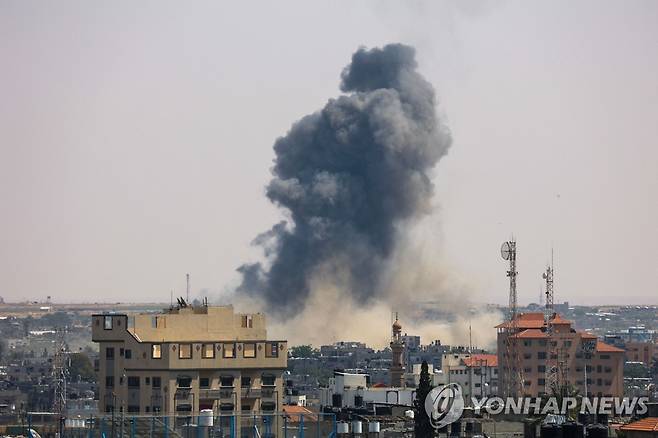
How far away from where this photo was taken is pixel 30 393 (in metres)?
171

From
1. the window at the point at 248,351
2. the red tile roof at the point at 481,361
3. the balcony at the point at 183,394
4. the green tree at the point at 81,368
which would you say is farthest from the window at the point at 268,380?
the green tree at the point at 81,368

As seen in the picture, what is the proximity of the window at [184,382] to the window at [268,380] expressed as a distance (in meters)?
3.37

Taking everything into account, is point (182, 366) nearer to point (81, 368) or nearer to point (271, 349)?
point (271, 349)

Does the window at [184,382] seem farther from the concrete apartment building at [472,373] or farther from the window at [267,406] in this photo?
the concrete apartment building at [472,373]

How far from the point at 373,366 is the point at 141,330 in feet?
375

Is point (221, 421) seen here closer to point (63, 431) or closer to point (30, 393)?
point (63, 431)

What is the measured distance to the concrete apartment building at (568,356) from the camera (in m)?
164

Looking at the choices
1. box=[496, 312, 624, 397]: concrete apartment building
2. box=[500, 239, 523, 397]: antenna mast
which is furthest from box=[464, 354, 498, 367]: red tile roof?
box=[500, 239, 523, 397]: antenna mast

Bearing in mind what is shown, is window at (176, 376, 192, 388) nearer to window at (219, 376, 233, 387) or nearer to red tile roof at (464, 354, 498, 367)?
window at (219, 376, 233, 387)

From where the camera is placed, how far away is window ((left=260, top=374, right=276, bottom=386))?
8512 centimetres

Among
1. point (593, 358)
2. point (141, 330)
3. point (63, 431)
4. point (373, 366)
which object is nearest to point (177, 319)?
point (141, 330)

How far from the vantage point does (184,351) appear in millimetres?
83375

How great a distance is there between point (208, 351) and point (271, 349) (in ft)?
9.64

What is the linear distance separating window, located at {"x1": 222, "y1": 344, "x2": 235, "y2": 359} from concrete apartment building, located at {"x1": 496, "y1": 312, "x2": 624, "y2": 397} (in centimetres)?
7804
